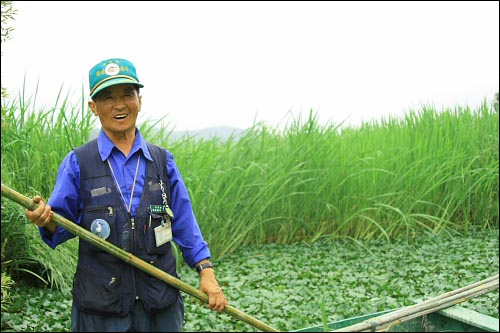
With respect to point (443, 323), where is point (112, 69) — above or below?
above

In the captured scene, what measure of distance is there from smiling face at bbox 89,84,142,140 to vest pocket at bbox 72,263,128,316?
45cm

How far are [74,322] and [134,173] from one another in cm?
53

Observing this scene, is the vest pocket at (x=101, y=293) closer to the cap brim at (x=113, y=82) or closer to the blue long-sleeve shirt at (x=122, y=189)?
the blue long-sleeve shirt at (x=122, y=189)

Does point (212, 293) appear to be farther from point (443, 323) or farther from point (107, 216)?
point (443, 323)

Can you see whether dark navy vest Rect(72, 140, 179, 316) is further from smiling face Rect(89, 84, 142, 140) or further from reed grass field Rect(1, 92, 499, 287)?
reed grass field Rect(1, 92, 499, 287)

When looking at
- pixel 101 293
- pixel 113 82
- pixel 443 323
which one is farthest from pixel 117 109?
pixel 443 323

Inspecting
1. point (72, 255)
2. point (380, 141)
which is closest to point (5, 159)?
point (72, 255)

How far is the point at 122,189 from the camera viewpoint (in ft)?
6.62

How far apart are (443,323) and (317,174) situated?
234 centimetres

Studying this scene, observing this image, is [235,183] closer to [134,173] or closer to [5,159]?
[5,159]

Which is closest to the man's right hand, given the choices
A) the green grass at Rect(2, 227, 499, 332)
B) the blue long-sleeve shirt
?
the blue long-sleeve shirt

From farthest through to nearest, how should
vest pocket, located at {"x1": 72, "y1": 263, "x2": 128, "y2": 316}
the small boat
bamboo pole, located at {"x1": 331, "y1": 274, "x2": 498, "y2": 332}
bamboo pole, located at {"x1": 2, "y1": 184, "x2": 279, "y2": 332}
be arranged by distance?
1. the small boat
2. bamboo pole, located at {"x1": 331, "y1": 274, "x2": 498, "y2": 332}
3. vest pocket, located at {"x1": 72, "y1": 263, "x2": 128, "y2": 316}
4. bamboo pole, located at {"x1": 2, "y1": 184, "x2": 279, "y2": 332}

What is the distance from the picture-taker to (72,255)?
3.99 metres

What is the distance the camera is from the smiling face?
204 cm
